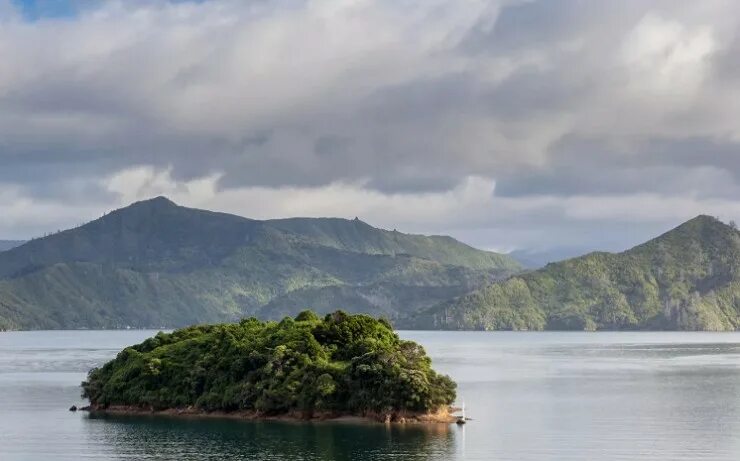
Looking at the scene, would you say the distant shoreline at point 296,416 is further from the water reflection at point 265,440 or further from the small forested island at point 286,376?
the water reflection at point 265,440

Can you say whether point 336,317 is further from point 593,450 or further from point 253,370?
point 593,450

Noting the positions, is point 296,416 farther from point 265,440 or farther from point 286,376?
point 265,440

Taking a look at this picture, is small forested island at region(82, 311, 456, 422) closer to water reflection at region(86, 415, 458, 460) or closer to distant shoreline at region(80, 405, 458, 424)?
distant shoreline at region(80, 405, 458, 424)

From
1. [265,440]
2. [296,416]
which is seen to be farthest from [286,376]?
[265,440]

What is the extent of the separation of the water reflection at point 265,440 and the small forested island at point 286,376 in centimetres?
337

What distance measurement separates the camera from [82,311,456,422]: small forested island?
166m

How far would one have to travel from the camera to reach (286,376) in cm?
17300

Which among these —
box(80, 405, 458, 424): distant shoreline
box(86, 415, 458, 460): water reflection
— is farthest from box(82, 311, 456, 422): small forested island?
box(86, 415, 458, 460): water reflection

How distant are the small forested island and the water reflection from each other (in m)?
3.37

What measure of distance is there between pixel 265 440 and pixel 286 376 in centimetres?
2320

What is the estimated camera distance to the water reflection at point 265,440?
138 metres

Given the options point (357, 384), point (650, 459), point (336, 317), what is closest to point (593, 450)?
point (650, 459)

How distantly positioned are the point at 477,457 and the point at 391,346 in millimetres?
41152

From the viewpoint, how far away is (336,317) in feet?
610
